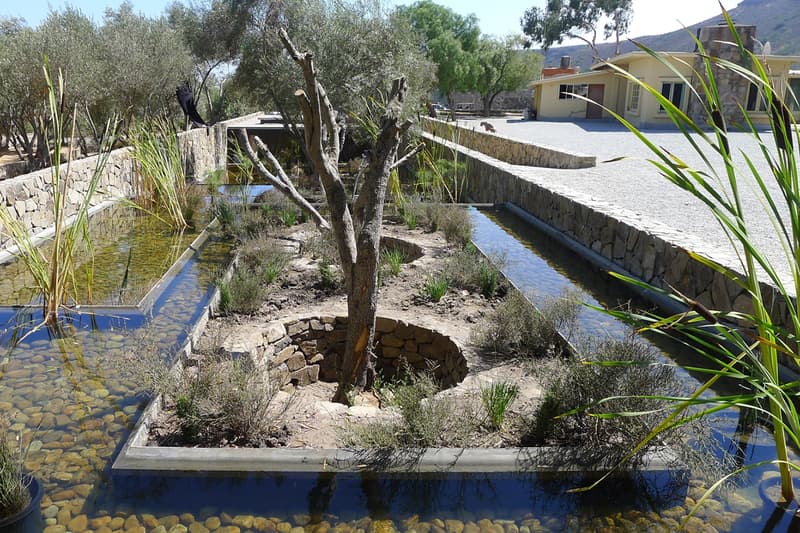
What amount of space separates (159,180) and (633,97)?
75.9ft

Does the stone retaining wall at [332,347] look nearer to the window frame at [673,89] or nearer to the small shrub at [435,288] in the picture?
the small shrub at [435,288]

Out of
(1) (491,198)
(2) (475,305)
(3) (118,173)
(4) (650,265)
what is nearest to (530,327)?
(2) (475,305)

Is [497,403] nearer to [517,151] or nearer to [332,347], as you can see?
[332,347]

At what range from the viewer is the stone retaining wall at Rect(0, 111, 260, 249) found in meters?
7.76

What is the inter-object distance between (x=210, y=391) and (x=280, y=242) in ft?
14.4

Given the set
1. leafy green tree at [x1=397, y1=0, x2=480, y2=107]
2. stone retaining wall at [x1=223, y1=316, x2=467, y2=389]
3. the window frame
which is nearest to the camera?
stone retaining wall at [x1=223, y1=316, x2=467, y2=389]

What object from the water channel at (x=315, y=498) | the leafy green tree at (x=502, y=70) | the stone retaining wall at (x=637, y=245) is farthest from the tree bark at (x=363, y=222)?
the leafy green tree at (x=502, y=70)

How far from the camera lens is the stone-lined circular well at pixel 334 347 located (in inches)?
198

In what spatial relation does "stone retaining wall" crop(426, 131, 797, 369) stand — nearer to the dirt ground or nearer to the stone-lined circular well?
the dirt ground

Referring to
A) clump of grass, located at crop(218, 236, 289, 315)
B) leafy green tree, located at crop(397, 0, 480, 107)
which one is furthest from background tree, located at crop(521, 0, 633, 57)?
clump of grass, located at crop(218, 236, 289, 315)

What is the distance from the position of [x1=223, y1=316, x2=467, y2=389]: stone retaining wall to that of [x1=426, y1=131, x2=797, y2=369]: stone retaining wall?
1.79m

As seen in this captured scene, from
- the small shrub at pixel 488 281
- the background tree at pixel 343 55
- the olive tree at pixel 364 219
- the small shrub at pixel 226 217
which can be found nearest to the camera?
the olive tree at pixel 364 219

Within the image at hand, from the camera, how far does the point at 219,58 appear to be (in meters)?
21.0

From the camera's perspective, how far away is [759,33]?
86.2m
